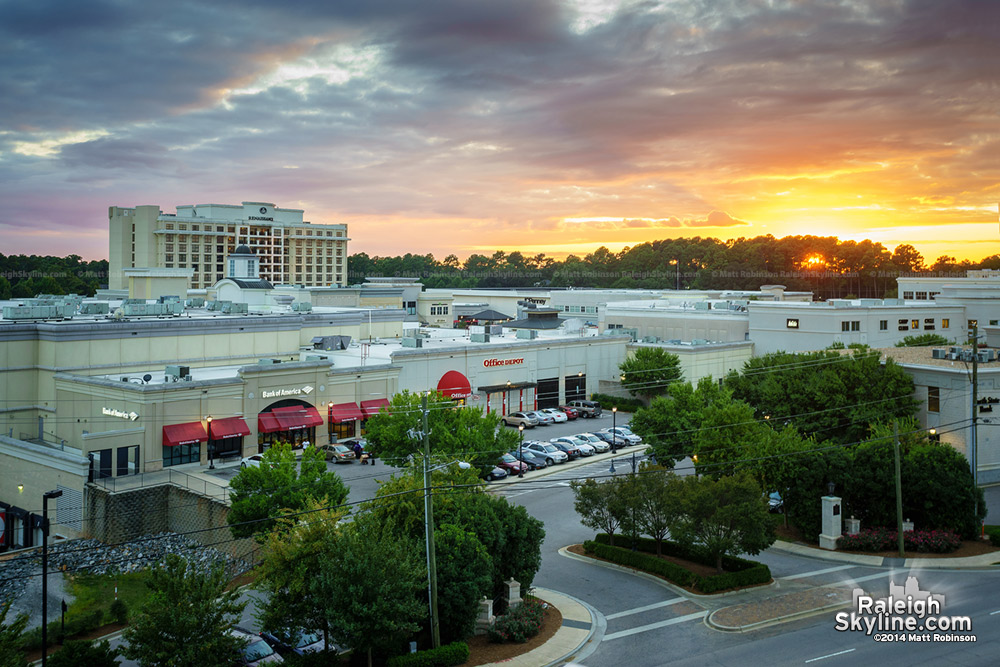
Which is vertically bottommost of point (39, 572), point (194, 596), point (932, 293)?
point (39, 572)

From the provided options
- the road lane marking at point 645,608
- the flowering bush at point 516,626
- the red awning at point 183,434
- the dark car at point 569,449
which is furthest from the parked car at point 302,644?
the dark car at point 569,449

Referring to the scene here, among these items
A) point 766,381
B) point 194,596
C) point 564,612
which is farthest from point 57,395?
point 766,381

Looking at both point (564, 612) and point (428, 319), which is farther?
point (428, 319)

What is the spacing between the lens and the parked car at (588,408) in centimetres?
6806

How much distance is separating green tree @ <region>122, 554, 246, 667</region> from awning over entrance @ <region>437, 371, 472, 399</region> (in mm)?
39385

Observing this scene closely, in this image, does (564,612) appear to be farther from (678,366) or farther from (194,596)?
(678,366)

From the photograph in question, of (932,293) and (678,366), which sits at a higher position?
(932,293)

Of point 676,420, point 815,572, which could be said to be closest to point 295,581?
point 815,572

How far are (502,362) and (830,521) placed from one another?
34.0 metres

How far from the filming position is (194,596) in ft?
76.6

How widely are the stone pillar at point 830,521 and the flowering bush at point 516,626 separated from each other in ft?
51.5

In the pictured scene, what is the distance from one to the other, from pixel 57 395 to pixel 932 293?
10364 centimetres

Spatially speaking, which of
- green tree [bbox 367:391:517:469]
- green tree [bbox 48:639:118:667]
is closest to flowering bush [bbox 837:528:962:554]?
green tree [bbox 367:391:517:469]

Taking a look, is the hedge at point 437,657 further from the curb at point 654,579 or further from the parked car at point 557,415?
the parked car at point 557,415
